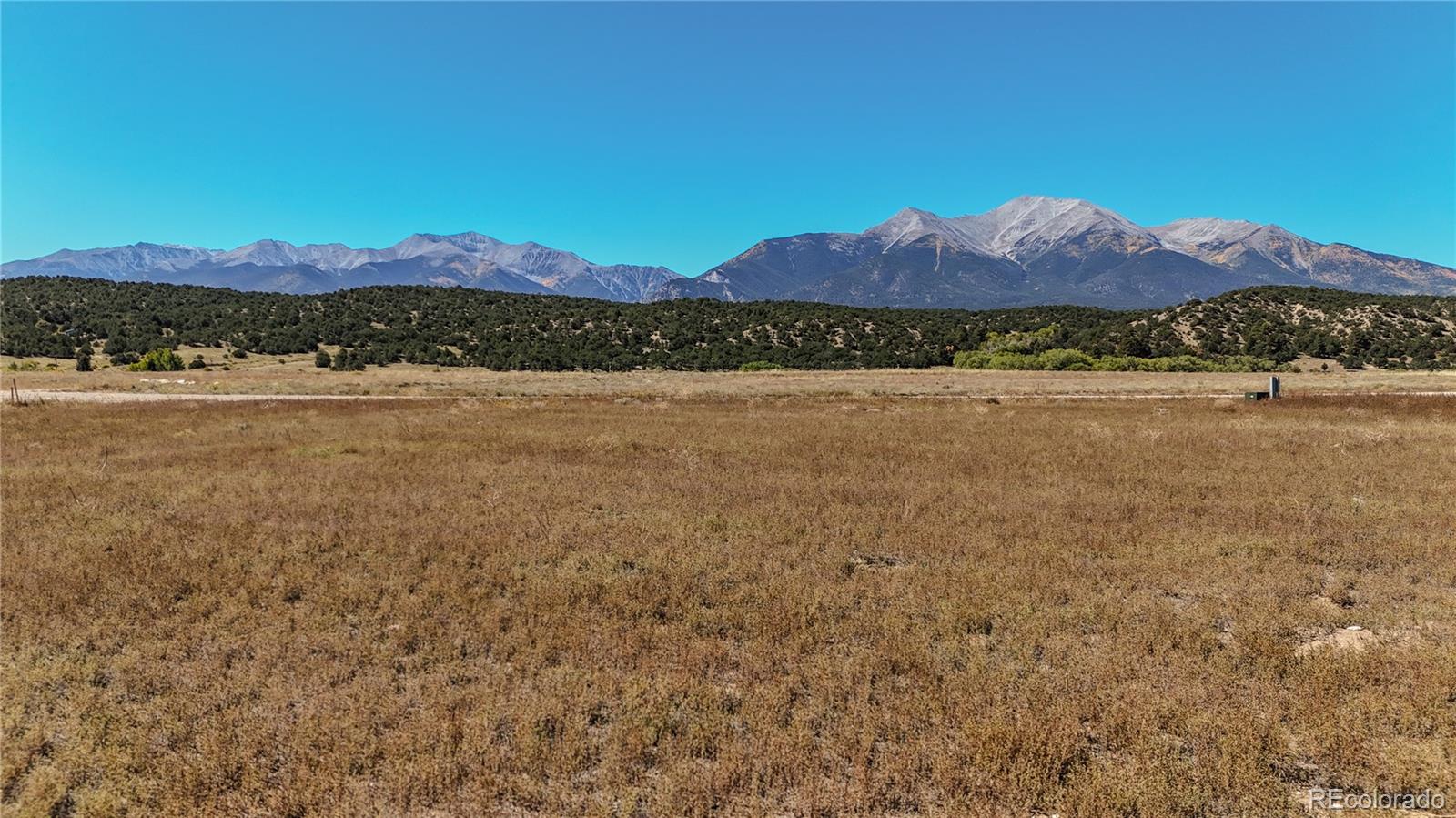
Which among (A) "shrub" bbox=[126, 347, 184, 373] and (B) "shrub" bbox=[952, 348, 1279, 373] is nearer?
(A) "shrub" bbox=[126, 347, 184, 373]

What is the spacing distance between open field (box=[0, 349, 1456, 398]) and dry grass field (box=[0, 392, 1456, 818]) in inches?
1246

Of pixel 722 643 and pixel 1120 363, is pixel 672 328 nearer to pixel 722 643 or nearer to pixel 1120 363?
pixel 1120 363

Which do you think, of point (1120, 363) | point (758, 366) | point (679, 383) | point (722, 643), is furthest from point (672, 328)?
point (722, 643)

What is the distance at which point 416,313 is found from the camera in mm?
100125

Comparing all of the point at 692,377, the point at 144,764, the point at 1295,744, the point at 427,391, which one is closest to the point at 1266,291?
the point at 692,377

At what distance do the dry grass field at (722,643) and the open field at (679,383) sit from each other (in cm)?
3166

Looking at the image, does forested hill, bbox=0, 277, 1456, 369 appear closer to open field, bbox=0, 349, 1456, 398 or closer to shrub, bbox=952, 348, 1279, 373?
shrub, bbox=952, 348, 1279, 373

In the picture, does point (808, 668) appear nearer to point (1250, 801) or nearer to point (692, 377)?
point (1250, 801)

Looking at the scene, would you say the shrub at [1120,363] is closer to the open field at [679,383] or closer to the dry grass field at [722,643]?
the open field at [679,383]

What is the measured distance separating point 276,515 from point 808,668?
33.6 feet

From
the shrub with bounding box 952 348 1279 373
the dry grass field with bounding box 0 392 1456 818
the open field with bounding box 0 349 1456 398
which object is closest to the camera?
the dry grass field with bounding box 0 392 1456 818

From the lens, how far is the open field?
4522cm

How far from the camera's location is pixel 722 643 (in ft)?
21.9

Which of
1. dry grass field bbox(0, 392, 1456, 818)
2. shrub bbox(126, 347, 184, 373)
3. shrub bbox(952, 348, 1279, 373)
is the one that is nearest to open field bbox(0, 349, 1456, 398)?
shrub bbox(126, 347, 184, 373)
